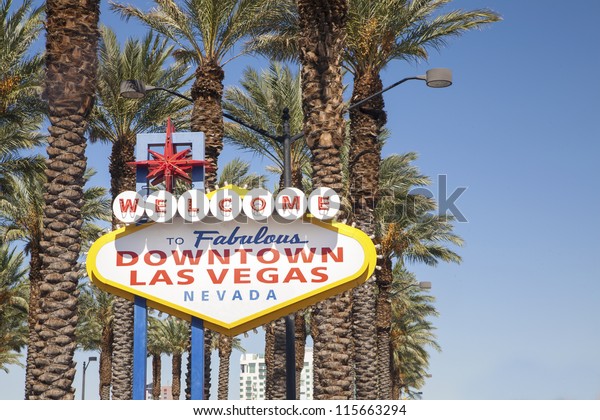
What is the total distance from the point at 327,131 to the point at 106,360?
49.1 metres

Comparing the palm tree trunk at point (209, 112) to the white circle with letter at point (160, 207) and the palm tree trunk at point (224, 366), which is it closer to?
the white circle with letter at point (160, 207)

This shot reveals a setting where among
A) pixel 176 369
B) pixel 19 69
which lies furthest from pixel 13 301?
pixel 19 69

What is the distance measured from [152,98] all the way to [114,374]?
1024 centimetres

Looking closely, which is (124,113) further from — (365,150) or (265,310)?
(265,310)

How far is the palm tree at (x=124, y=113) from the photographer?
3231 centimetres

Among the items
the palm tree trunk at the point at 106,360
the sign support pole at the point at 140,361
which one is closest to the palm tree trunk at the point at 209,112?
the sign support pole at the point at 140,361

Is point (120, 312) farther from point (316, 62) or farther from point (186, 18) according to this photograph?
point (316, 62)

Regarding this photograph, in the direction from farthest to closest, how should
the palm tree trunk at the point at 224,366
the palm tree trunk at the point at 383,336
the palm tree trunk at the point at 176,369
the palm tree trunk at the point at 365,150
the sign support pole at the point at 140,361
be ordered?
1. the palm tree trunk at the point at 176,369
2. the palm tree trunk at the point at 224,366
3. the palm tree trunk at the point at 383,336
4. the palm tree trunk at the point at 365,150
5. the sign support pole at the point at 140,361

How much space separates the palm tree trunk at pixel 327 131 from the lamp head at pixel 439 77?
210cm

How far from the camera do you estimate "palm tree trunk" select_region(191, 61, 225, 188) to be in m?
27.2

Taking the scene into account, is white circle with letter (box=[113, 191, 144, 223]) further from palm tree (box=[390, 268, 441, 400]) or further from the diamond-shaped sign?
palm tree (box=[390, 268, 441, 400])

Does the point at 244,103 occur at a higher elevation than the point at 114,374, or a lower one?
higher

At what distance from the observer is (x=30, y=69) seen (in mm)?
31125
